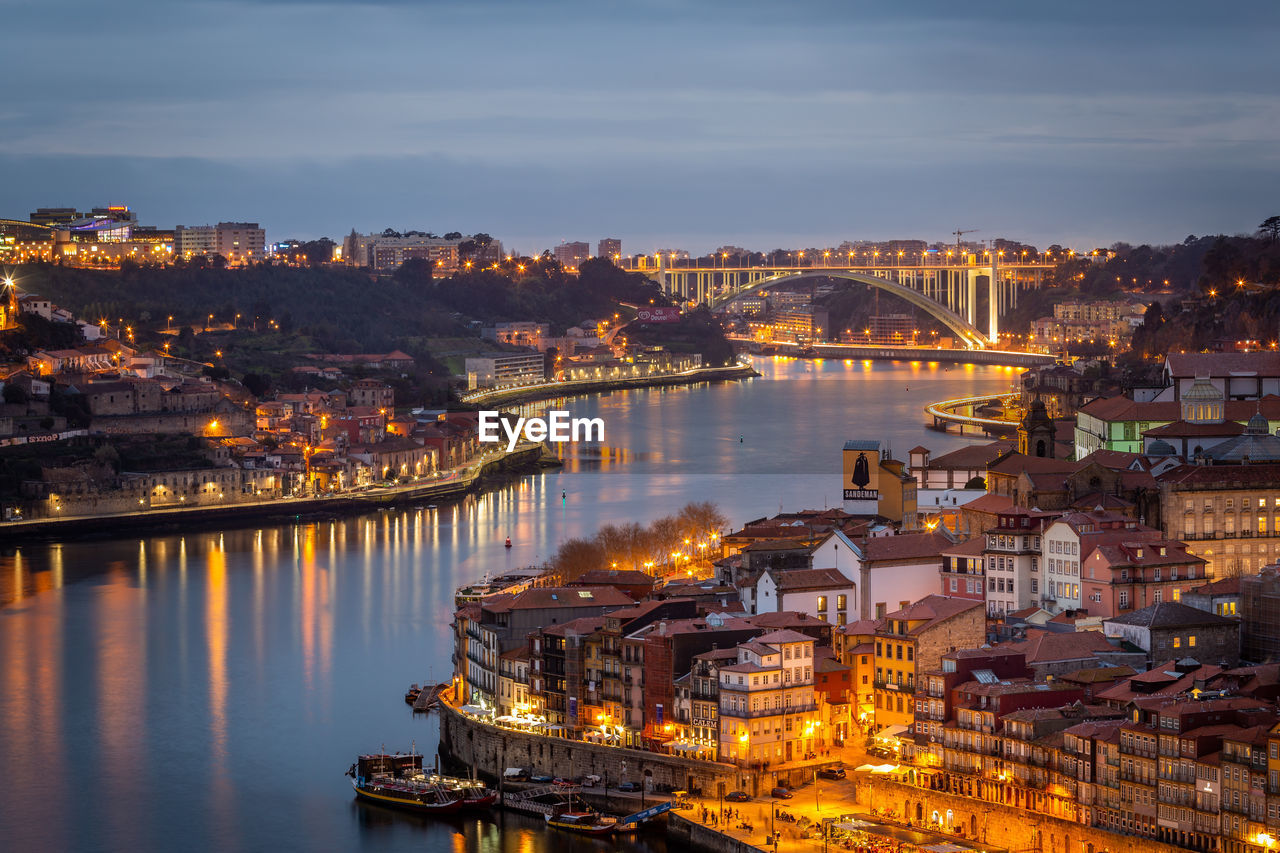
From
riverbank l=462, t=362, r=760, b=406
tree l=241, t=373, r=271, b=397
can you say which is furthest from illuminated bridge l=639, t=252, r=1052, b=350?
tree l=241, t=373, r=271, b=397

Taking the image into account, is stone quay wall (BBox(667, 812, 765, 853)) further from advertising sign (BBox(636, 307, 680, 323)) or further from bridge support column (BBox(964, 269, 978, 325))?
advertising sign (BBox(636, 307, 680, 323))

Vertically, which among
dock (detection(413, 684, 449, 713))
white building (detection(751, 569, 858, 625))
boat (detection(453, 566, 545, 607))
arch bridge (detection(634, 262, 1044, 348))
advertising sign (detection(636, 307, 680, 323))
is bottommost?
dock (detection(413, 684, 449, 713))

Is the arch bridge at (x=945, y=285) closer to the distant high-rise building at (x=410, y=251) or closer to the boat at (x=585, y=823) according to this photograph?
the distant high-rise building at (x=410, y=251)

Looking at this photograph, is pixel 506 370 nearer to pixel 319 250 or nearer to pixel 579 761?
pixel 319 250

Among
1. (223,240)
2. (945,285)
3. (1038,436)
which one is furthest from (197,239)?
(1038,436)

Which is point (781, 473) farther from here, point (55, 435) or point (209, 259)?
point (209, 259)

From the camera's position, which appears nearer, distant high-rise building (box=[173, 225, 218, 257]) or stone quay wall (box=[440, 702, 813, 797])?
stone quay wall (box=[440, 702, 813, 797])
